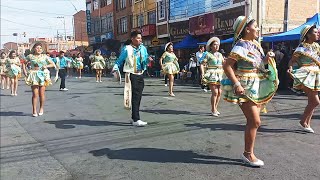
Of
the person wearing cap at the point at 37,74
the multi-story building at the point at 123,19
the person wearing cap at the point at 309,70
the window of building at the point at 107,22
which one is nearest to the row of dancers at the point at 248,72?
the person wearing cap at the point at 309,70

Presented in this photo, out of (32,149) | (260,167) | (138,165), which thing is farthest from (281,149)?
(32,149)

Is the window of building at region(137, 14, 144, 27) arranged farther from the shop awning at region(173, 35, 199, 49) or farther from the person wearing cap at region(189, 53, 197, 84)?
the person wearing cap at region(189, 53, 197, 84)

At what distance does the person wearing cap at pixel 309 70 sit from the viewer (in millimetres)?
6094

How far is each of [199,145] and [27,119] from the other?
471 cm

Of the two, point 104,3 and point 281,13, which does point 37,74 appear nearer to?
point 281,13

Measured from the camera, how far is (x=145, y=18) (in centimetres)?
3500

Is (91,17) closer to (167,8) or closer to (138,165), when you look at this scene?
(167,8)

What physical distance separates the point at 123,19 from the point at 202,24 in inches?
772

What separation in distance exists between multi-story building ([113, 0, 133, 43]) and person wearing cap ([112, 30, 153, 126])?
102 ft

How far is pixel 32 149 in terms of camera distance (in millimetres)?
5602

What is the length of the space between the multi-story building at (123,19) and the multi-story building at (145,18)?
3.83ft

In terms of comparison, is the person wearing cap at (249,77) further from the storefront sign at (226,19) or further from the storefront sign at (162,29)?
the storefront sign at (162,29)

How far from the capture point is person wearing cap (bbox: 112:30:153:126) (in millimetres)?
7156

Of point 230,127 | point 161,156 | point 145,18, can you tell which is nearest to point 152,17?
point 145,18
